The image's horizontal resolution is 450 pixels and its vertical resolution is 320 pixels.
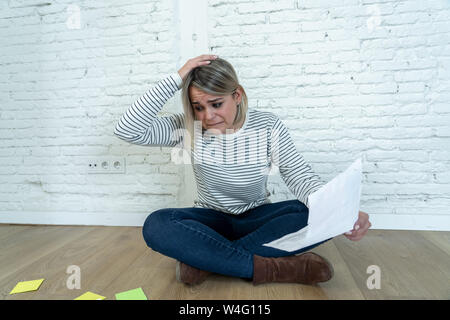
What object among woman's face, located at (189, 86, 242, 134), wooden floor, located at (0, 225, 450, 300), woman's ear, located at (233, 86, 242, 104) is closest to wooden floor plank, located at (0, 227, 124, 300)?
wooden floor, located at (0, 225, 450, 300)

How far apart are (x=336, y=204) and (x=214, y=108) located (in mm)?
544

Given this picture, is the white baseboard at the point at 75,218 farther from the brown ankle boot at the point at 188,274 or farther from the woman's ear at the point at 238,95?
the woman's ear at the point at 238,95

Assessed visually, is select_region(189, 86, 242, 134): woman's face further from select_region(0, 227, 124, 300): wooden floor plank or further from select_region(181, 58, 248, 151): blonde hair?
select_region(0, 227, 124, 300): wooden floor plank

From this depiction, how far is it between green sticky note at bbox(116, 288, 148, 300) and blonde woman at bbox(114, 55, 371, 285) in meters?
0.13

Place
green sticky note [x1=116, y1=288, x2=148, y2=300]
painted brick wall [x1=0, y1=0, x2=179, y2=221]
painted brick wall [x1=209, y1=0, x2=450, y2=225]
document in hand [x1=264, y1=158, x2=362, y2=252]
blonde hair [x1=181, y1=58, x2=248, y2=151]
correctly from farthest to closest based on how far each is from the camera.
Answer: painted brick wall [x1=0, y1=0, x2=179, y2=221] < painted brick wall [x1=209, y1=0, x2=450, y2=225] < blonde hair [x1=181, y1=58, x2=248, y2=151] < green sticky note [x1=116, y1=288, x2=148, y2=300] < document in hand [x1=264, y1=158, x2=362, y2=252]

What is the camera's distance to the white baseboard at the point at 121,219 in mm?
1583

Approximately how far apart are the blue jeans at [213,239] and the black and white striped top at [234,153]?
0.13 meters

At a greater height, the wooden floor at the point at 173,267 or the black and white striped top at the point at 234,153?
the black and white striped top at the point at 234,153

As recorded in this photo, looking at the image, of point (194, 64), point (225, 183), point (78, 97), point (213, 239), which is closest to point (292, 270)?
point (213, 239)

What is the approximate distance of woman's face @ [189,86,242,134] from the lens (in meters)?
1.07

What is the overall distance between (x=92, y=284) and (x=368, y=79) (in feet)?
5.23

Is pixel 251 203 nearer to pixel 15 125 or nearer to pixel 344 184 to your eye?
pixel 344 184

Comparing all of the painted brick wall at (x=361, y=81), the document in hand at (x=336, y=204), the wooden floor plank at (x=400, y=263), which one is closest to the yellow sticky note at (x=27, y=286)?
the document in hand at (x=336, y=204)

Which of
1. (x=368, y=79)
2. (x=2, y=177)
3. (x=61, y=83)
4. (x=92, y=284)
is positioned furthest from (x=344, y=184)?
(x=2, y=177)
